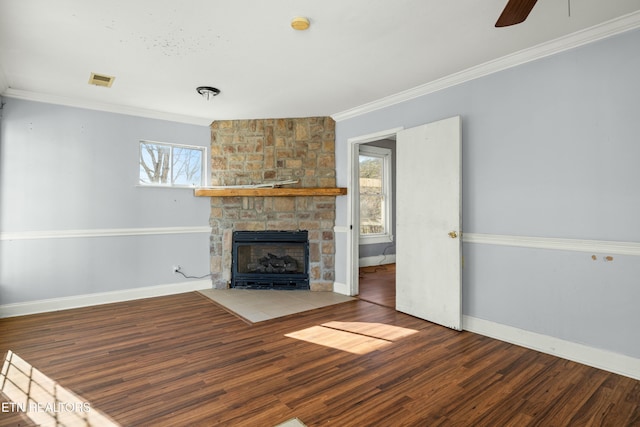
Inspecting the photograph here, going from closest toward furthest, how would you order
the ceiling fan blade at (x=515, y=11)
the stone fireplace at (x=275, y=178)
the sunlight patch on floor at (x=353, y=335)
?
the ceiling fan blade at (x=515, y=11), the sunlight patch on floor at (x=353, y=335), the stone fireplace at (x=275, y=178)

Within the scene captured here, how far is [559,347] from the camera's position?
100 inches

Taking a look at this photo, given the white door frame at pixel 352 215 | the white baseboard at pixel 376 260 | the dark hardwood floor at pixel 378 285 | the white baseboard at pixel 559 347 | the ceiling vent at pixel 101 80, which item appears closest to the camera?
the white baseboard at pixel 559 347

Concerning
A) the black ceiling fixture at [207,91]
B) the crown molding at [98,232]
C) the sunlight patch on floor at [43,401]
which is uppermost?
the black ceiling fixture at [207,91]

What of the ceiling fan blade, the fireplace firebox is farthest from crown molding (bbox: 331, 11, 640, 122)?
the fireplace firebox

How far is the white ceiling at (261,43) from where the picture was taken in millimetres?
2146

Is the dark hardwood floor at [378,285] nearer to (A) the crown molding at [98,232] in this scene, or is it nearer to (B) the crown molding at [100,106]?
(A) the crown molding at [98,232]

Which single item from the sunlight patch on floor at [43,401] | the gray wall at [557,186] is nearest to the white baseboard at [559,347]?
the gray wall at [557,186]

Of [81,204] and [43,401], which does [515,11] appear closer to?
[43,401]

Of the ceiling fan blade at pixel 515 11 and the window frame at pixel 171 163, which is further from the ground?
the ceiling fan blade at pixel 515 11

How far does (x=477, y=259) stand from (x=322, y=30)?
2390 mm

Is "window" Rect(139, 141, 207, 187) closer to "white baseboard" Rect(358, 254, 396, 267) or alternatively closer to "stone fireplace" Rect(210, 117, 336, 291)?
"stone fireplace" Rect(210, 117, 336, 291)

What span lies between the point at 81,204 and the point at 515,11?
4.51 m

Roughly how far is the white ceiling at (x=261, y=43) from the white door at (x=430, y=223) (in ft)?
2.20

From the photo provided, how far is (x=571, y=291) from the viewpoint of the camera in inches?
98.7
